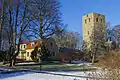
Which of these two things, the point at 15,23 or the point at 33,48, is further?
the point at 33,48

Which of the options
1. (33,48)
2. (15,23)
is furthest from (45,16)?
(33,48)

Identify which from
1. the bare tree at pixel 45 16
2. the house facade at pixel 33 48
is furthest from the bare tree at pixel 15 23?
the house facade at pixel 33 48

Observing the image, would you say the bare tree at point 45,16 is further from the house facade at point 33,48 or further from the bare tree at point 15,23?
the house facade at point 33,48

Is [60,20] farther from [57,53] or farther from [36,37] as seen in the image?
[57,53]

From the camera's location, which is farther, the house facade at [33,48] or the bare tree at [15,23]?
the house facade at [33,48]

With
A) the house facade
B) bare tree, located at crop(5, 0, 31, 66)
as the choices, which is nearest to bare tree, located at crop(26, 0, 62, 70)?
bare tree, located at crop(5, 0, 31, 66)

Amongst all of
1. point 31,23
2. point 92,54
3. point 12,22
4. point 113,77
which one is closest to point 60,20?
point 31,23

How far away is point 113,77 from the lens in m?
5.68

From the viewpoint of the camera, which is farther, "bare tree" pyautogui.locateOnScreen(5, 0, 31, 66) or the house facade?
the house facade

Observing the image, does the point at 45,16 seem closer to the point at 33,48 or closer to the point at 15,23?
the point at 15,23

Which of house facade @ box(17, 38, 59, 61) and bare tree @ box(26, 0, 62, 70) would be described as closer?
bare tree @ box(26, 0, 62, 70)

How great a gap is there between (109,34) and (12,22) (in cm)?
Result: 2816

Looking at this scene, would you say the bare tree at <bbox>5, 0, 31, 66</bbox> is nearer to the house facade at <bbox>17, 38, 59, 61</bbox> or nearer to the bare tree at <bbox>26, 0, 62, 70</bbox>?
the bare tree at <bbox>26, 0, 62, 70</bbox>

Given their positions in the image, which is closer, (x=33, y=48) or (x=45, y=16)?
(x=45, y=16)
